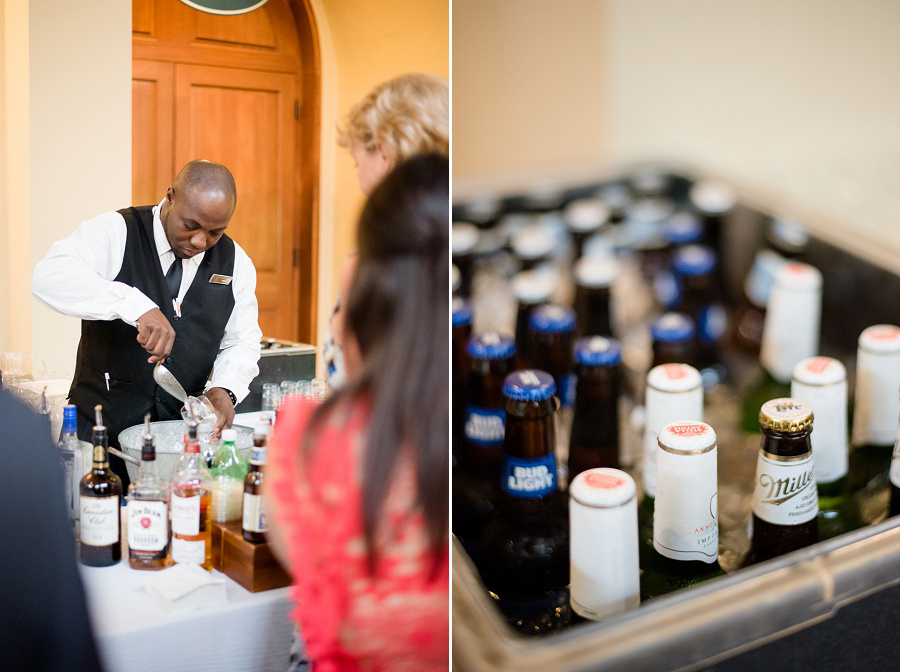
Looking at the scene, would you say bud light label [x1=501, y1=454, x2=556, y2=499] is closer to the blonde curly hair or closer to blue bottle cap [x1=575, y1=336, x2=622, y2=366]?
blue bottle cap [x1=575, y1=336, x2=622, y2=366]

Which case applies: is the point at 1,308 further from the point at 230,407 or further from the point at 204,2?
the point at 204,2

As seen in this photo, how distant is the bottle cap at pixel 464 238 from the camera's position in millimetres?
1484

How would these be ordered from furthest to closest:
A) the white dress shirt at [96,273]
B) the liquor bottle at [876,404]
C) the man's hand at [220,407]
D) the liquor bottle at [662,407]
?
the liquor bottle at [876,404], the liquor bottle at [662,407], the man's hand at [220,407], the white dress shirt at [96,273]

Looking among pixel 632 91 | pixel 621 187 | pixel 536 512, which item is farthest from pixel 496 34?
pixel 536 512

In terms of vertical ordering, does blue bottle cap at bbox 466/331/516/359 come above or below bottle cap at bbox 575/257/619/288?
below

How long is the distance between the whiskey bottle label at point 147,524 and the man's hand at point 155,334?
17cm

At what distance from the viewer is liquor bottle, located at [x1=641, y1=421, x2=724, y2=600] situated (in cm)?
94

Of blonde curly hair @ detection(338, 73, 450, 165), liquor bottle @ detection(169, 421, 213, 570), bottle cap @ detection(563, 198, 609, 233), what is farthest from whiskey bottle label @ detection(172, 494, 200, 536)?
bottle cap @ detection(563, 198, 609, 233)

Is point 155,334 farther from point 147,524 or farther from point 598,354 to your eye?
point 598,354

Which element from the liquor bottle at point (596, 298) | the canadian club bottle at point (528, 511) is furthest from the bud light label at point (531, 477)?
the liquor bottle at point (596, 298)

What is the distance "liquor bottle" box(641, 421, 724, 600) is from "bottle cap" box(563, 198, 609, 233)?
2.26ft

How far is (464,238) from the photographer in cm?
150

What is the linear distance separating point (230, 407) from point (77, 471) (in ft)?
0.60

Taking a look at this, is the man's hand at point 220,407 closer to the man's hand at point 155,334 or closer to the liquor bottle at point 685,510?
the man's hand at point 155,334
